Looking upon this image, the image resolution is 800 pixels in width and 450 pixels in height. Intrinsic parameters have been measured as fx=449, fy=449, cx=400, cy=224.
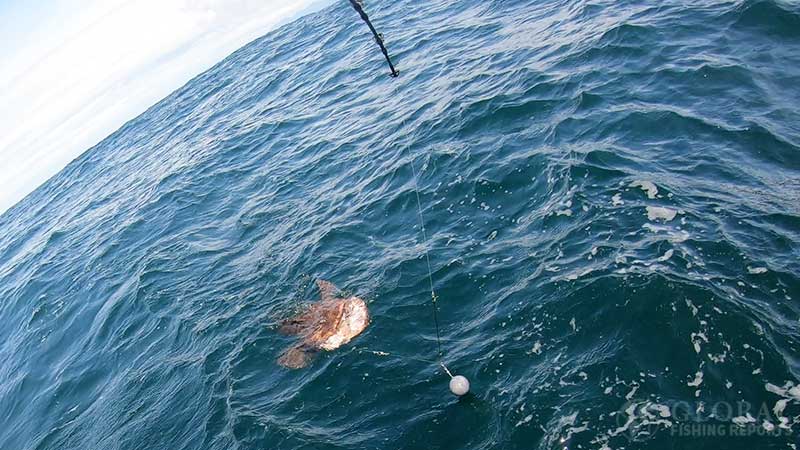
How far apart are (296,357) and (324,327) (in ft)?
2.97

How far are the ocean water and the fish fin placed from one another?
1.18 feet

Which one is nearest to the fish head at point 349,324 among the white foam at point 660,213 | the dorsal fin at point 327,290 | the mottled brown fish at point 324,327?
the mottled brown fish at point 324,327

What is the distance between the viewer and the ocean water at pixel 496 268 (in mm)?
7047

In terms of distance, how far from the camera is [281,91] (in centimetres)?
3188

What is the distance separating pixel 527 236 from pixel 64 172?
63899mm

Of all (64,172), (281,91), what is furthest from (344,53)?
(64,172)

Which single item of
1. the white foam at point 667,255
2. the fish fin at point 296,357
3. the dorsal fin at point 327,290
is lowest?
the white foam at point 667,255

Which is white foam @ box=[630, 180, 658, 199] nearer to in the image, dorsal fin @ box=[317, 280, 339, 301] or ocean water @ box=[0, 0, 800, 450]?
ocean water @ box=[0, 0, 800, 450]

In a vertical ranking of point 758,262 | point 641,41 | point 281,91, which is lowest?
point 758,262

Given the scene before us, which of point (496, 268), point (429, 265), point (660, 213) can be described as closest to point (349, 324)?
point (429, 265)

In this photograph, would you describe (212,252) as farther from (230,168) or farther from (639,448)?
(639,448)

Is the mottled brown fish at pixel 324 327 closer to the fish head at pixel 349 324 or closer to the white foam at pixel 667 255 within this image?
the fish head at pixel 349 324

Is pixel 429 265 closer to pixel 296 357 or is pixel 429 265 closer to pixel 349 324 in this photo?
Result: pixel 349 324

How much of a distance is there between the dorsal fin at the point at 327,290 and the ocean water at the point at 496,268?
1.27 ft
